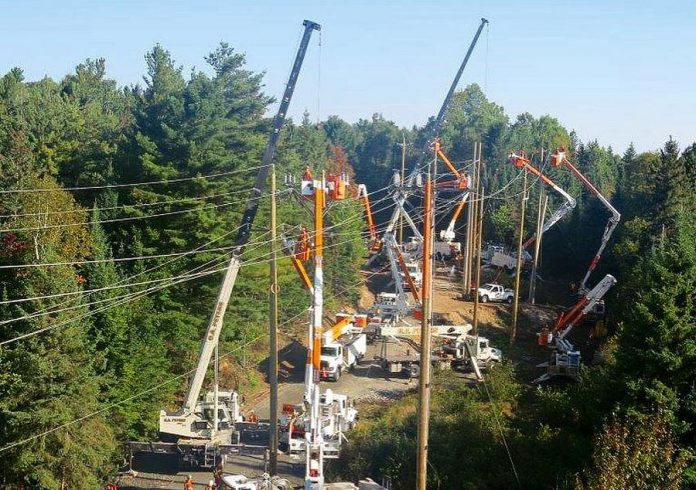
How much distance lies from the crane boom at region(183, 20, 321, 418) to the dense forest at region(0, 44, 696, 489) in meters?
1.37

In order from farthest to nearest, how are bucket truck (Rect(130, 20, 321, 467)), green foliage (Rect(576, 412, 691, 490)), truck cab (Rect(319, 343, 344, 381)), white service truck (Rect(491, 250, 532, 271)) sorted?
white service truck (Rect(491, 250, 532, 271)), truck cab (Rect(319, 343, 344, 381)), bucket truck (Rect(130, 20, 321, 467)), green foliage (Rect(576, 412, 691, 490))

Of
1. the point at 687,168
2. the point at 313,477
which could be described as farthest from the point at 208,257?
the point at 687,168

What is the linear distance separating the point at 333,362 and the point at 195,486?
990 centimetres

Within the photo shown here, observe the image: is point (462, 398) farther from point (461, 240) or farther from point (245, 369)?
point (461, 240)

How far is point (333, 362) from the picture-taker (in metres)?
31.8

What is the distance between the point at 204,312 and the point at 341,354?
20.0ft

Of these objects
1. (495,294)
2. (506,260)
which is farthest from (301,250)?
(506,260)

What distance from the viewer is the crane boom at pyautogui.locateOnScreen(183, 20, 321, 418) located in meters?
21.9

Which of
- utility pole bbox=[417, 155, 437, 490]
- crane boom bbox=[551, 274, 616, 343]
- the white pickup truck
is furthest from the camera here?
the white pickup truck

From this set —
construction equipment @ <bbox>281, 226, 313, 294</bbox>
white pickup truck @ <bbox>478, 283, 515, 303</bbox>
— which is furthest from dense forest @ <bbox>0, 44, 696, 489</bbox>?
white pickup truck @ <bbox>478, 283, 515, 303</bbox>

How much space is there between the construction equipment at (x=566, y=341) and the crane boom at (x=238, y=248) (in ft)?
49.4

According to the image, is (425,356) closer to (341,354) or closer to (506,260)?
(341,354)

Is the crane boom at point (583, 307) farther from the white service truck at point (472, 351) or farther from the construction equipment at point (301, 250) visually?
the construction equipment at point (301, 250)

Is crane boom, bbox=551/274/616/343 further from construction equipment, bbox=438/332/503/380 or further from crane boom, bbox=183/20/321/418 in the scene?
crane boom, bbox=183/20/321/418
